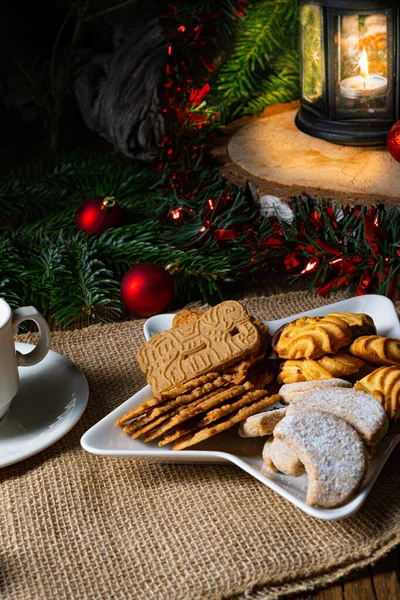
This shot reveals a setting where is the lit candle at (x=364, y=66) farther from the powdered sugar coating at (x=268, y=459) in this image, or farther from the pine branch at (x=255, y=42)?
the powdered sugar coating at (x=268, y=459)

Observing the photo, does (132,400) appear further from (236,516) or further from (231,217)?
(231,217)

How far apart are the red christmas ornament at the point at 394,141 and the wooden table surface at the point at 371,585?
93 cm

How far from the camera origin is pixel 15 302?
5.22 feet

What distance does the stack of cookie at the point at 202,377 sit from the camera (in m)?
1.05

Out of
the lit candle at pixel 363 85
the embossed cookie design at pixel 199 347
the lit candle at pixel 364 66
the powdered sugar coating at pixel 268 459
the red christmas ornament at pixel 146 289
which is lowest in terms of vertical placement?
the red christmas ornament at pixel 146 289

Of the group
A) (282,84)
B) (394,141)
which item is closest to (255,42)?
(282,84)

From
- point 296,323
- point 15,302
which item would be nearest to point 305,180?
point 296,323

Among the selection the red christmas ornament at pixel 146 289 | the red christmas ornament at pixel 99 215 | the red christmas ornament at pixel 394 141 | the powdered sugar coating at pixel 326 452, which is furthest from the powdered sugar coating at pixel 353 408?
the red christmas ornament at pixel 99 215

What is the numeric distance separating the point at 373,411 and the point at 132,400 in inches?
13.9

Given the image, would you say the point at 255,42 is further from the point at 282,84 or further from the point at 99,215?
the point at 99,215

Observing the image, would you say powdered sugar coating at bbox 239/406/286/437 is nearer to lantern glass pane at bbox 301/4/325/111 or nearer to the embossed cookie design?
the embossed cookie design

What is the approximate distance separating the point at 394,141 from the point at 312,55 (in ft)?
1.02

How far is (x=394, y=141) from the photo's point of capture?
5.37 feet

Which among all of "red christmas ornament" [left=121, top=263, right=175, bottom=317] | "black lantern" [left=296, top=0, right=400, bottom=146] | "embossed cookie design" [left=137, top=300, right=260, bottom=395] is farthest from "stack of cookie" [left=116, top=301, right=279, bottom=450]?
"black lantern" [left=296, top=0, right=400, bottom=146]
